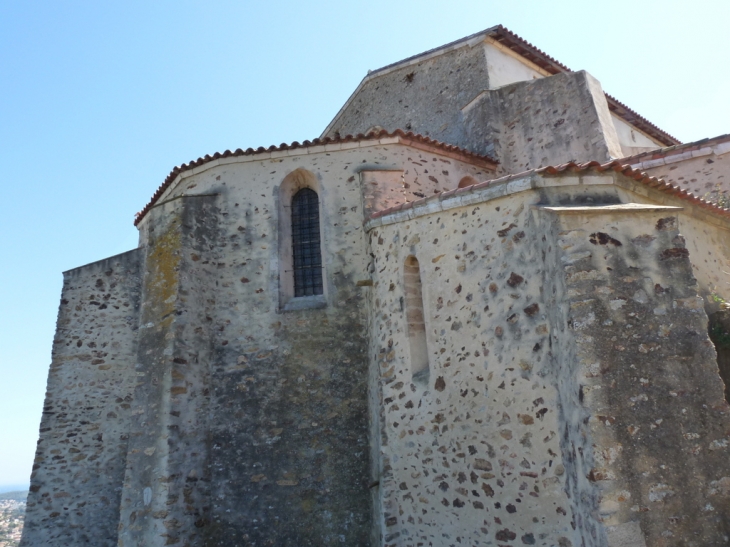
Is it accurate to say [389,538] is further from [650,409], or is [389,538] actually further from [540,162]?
[540,162]

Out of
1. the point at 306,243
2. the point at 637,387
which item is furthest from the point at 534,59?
the point at 637,387

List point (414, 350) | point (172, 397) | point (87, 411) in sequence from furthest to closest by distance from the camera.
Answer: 1. point (87, 411)
2. point (172, 397)
3. point (414, 350)

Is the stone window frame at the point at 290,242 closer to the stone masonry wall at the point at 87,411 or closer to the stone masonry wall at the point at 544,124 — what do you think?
the stone masonry wall at the point at 87,411

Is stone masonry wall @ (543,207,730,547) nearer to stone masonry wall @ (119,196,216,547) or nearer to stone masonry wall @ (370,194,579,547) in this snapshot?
stone masonry wall @ (370,194,579,547)

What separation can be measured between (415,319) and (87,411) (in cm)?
633

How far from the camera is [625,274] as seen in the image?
15.9 feet

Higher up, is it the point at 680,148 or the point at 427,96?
the point at 427,96

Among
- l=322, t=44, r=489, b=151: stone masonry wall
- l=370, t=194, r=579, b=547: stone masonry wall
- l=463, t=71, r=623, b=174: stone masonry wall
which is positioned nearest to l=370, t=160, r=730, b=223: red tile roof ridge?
l=370, t=194, r=579, b=547: stone masonry wall

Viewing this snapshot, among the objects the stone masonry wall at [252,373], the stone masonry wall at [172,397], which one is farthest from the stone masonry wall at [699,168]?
the stone masonry wall at [172,397]

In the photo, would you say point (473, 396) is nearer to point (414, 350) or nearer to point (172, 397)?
point (414, 350)

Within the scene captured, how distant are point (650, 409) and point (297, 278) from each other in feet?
18.8

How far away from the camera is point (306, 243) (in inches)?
360

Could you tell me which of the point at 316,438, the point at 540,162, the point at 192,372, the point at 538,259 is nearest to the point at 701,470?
the point at 538,259

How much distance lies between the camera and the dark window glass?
29.3 feet
